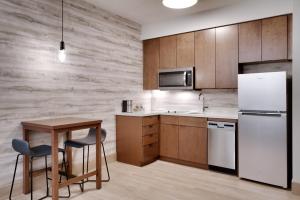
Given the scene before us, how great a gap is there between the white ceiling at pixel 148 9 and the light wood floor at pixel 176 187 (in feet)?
8.75

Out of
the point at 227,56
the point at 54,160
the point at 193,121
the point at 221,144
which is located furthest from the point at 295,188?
the point at 54,160

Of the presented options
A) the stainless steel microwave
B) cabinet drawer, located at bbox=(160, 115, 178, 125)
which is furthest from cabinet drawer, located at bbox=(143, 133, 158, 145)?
the stainless steel microwave

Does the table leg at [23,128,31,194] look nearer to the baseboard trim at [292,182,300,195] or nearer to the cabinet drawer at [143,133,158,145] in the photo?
the cabinet drawer at [143,133,158,145]

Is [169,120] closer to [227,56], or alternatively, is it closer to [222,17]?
[227,56]

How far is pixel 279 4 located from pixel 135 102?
2.87 m

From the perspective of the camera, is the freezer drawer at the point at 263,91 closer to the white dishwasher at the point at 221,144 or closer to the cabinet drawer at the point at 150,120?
the white dishwasher at the point at 221,144

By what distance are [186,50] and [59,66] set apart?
2193mm

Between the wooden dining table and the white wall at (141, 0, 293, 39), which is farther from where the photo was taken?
the white wall at (141, 0, 293, 39)

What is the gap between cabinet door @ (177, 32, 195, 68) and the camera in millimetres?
3922

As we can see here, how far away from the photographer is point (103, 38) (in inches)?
147

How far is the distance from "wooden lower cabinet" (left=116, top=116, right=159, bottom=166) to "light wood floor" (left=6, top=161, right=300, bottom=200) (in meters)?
0.28

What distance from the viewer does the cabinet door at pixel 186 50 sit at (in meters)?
3.92

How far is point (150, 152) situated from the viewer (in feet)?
12.7

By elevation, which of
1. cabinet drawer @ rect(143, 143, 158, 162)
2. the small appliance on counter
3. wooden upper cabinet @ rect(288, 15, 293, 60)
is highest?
wooden upper cabinet @ rect(288, 15, 293, 60)
